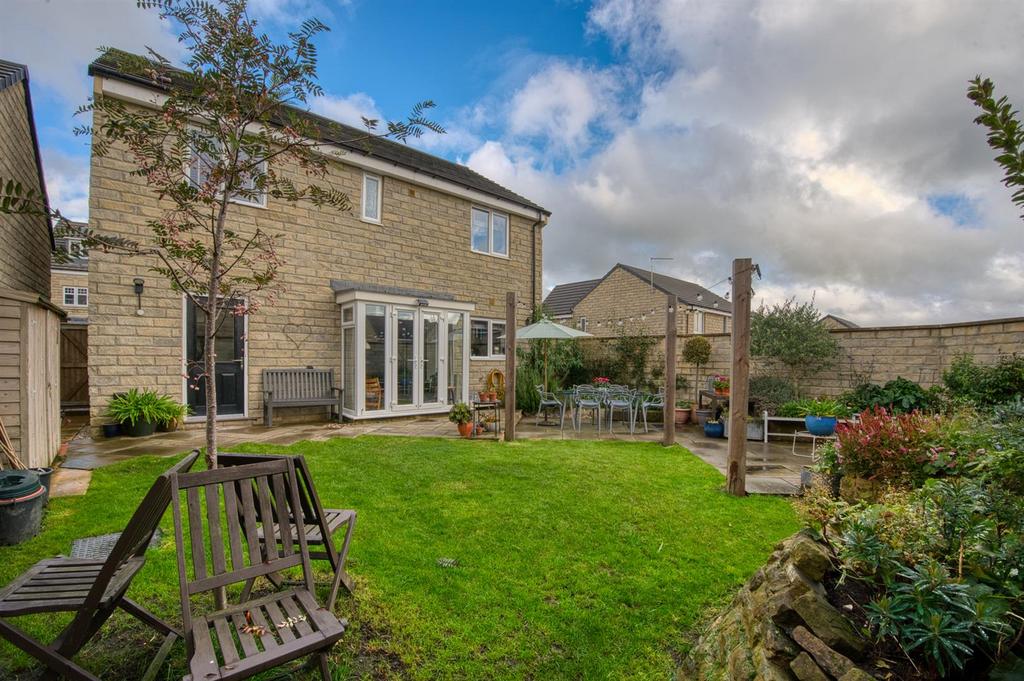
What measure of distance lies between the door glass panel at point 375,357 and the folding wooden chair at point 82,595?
7.46 m

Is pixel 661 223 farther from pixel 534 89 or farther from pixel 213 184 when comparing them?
pixel 213 184

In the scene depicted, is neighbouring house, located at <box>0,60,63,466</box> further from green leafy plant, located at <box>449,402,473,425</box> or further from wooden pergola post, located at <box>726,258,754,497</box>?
wooden pergola post, located at <box>726,258,754,497</box>

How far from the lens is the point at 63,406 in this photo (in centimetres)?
1040

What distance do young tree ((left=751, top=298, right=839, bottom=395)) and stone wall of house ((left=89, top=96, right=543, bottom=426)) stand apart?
6.50 metres

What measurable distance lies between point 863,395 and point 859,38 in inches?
222

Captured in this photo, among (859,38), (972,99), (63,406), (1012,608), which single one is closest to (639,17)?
(859,38)

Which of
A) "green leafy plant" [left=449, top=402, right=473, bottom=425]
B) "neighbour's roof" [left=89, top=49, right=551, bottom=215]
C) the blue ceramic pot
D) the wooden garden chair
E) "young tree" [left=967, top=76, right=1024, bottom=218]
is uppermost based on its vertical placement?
"neighbour's roof" [left=89, top=49, right=551, bottom=215]

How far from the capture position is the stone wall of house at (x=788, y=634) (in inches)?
61.7

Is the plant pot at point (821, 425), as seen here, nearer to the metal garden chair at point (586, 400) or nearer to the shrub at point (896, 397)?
the shrub at point (896, 397)

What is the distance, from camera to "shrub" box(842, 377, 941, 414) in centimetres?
722

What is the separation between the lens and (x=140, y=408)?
25.3 feet

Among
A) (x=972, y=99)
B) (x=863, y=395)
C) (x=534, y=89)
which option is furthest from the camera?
(x=534, y=89)

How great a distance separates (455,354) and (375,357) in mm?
2045

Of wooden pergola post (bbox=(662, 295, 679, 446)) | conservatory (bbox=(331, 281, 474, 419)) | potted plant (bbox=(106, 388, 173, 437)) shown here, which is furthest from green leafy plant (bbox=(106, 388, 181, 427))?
wooden pergola post (bbox=(662, 295, 679, 446))
